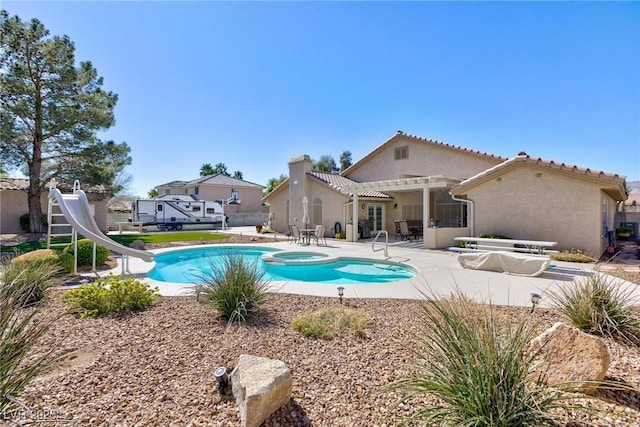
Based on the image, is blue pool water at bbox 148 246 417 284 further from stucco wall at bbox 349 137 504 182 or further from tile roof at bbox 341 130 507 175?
tile roof at bbox 341 130 507 175

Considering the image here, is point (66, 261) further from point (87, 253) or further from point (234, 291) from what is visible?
point (234, 291)

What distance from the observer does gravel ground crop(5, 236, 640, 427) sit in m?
2.89

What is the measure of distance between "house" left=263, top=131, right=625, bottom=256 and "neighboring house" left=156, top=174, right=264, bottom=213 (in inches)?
682

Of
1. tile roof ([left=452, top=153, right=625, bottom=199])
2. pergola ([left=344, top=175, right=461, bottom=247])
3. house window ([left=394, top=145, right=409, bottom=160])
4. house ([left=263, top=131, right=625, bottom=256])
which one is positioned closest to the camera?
tile roof ([left=452, top=153, right=625, bottom=199])

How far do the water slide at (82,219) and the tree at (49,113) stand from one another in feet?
40.5

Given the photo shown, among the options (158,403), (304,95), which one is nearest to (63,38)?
(304,95)

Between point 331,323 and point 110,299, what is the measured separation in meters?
4.26

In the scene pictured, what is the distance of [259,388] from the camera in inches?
111

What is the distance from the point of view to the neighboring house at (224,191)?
1647 inches

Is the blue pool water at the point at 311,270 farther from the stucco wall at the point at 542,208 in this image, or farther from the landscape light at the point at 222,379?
the stucco wall at the point at 542,208

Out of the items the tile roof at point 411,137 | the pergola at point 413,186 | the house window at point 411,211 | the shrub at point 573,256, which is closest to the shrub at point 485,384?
the shrub at point 573,256

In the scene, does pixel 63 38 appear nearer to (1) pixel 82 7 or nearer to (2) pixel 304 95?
(1) pixel 82 7

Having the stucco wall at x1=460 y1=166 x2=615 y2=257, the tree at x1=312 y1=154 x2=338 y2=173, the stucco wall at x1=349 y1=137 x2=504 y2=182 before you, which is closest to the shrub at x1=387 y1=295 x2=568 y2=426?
the stucco wall at x1=460 y1=166 x2=615 y2=257

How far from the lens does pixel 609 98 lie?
15.9 m
